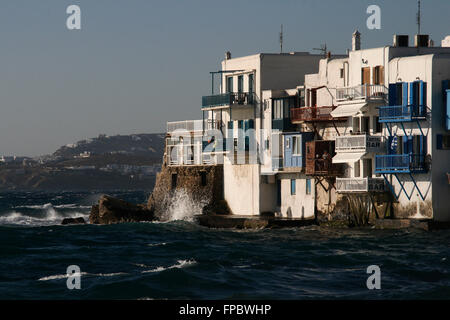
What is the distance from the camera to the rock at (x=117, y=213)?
242 ft

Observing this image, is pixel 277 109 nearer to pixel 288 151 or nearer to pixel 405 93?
pixel 288 151

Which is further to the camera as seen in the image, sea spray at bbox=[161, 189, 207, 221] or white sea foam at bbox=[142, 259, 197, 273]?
sea spray at bbox=[161, 189, 207, 221]

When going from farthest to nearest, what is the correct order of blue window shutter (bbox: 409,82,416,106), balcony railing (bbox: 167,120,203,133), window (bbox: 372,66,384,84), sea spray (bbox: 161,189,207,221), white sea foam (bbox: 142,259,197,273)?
balcony railing (bbox: 167,120,203,133), sea spray (bbox: 161,189,207,221), window (bbox: 372,66,384,84), blue window shutter (bbox: 409,82,416,106), white sea foam (bbox: 142,259,197,273)

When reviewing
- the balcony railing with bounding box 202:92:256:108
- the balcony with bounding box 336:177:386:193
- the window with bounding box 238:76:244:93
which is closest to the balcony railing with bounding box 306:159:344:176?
the balcony with bounding box 336:177:386:193

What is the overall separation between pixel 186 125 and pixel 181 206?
18.3ft

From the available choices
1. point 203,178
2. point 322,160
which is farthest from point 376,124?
point 203,178

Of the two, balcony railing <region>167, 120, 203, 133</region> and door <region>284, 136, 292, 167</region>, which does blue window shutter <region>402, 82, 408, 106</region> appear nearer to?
door <region>284, 136, 292, 167</region>

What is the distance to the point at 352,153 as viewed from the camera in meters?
59.5

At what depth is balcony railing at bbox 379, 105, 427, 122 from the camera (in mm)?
56375

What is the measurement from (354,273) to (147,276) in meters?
7.92

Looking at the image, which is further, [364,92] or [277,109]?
[277,109]

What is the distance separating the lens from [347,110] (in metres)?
60.2

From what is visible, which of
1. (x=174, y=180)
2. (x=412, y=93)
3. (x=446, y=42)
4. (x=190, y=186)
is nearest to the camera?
(x=412, y=93)

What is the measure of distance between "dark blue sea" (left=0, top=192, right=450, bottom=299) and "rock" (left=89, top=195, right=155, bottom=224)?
26.4ft
